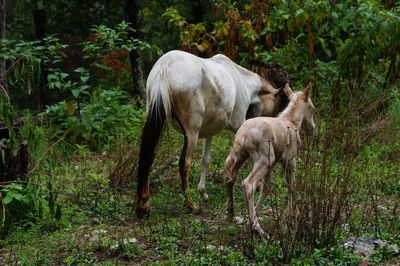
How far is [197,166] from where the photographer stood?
813 cm

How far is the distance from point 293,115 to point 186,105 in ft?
3.87

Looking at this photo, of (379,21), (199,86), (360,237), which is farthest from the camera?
(379,21)

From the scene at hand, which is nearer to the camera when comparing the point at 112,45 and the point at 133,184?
the point at 133,184

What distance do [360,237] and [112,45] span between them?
4922 mm

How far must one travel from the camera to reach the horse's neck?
5715mm

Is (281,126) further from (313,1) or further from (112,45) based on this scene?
(313,1)

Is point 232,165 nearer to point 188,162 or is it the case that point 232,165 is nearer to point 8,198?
point 188,162

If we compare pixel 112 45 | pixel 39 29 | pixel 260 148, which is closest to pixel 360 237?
pixel 260 148

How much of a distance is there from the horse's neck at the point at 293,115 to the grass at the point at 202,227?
0.36m

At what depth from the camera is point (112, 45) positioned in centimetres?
809

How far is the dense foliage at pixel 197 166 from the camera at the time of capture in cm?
432

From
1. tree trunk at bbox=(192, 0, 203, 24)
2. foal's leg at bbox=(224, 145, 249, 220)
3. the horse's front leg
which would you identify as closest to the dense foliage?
the horse's front leg

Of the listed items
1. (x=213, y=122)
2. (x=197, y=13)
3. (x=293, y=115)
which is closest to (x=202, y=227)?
(x=293, y=115)

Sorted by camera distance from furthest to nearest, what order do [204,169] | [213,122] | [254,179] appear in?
[204,169] → [213,122] → [254,179]
